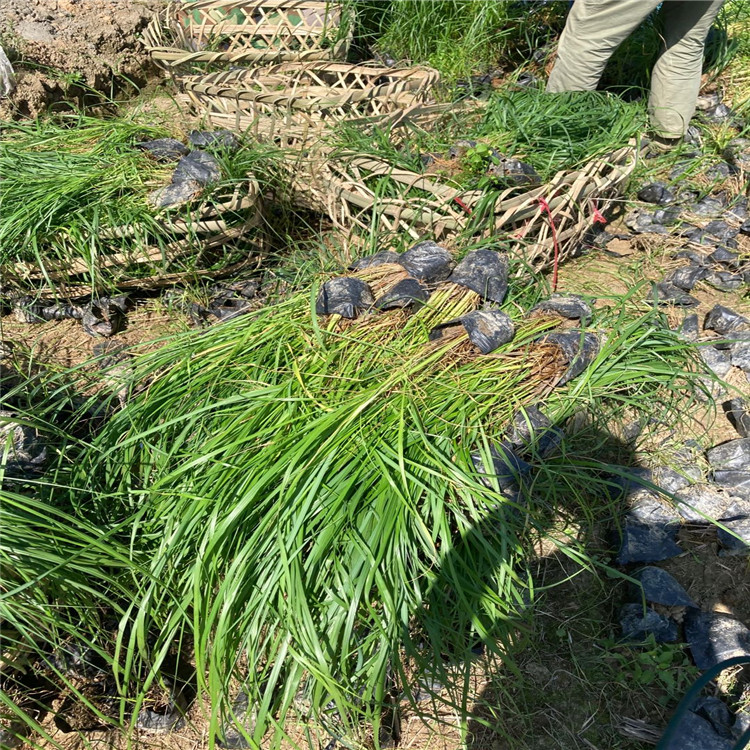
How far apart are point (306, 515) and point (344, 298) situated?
85cm

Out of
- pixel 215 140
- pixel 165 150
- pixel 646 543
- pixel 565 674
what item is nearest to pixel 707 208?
pixel 646 543

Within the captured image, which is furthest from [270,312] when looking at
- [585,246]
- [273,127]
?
[585,246]

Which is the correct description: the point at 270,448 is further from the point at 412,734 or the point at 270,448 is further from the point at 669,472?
the point at 669,472

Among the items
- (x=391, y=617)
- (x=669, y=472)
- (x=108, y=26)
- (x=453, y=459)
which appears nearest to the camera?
(x=391, y=617)

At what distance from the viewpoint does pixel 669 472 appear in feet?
7.39

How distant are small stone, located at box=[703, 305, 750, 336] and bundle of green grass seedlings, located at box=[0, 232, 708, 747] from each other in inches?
26.8

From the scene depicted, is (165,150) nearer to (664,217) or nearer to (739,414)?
(664,217)

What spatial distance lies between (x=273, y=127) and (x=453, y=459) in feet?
6.93

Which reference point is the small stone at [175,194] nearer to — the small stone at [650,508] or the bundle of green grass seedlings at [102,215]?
the bundle of green grass seedlings at [102,215]

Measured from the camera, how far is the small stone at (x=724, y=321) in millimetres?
2768

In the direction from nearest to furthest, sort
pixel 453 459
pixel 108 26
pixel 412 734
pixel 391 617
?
pixel 391 617, pixel 412 734, pixel 453 459, pixel 108 26

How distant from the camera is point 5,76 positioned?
368 cm

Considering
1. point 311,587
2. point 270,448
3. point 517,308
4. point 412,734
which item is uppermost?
point 517,308

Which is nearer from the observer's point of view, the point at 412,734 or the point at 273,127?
the point at 412,734
